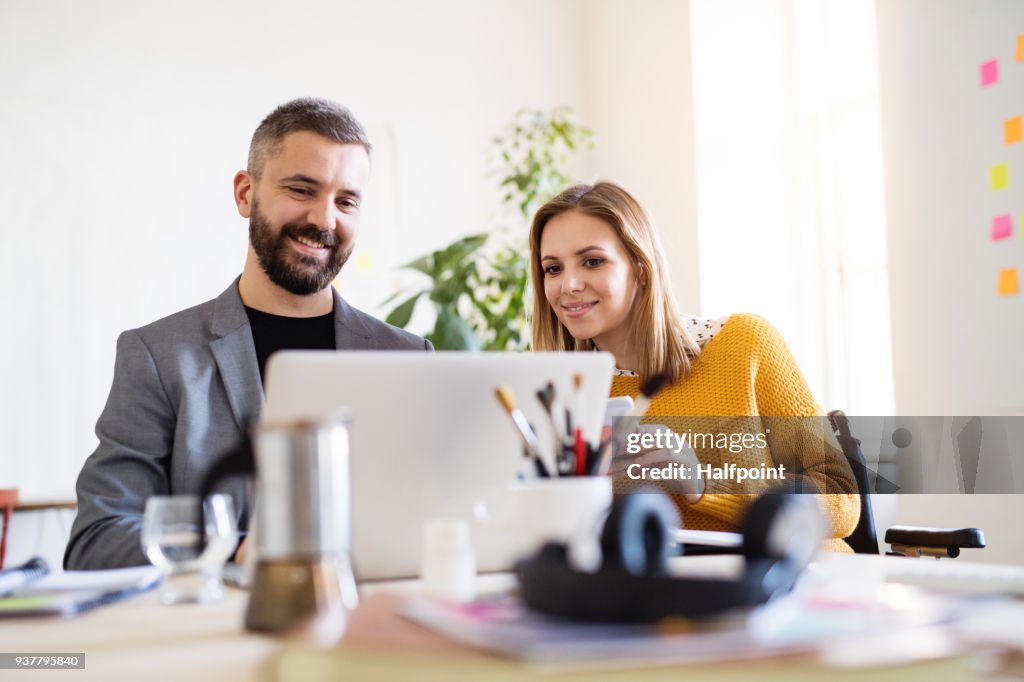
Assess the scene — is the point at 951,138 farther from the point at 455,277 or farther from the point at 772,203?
the point at 455,277

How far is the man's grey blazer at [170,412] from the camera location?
1.57 metres

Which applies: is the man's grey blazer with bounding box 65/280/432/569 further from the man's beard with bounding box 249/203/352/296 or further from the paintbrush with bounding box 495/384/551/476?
the paintbrush with bounding box 495/384/551/476

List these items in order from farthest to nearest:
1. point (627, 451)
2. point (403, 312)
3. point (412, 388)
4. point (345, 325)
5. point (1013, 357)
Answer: point (403, 312) → point (1013, 357) → point (345, 325) → point (627, 451) → point (412, 388)

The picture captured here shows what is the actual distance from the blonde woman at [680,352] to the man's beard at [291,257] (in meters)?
0.54

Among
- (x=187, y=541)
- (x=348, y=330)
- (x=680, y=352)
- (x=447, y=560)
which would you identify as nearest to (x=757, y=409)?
(x=680, y=352)

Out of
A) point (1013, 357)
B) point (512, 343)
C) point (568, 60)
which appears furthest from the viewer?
point (568, 60)

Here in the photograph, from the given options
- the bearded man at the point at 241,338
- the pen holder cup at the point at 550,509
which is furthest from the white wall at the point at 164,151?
the pen holder cup at the point at 550,509

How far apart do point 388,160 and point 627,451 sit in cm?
271

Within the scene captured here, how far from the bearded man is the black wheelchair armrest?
110cm

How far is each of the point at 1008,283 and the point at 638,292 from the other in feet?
4.54

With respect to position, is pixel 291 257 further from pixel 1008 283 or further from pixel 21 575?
pixel 1008 283

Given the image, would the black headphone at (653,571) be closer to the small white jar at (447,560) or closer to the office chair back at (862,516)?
the small white jar at (447,560)

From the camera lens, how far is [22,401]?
10.0ft

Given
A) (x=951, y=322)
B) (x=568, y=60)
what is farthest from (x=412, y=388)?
(x=568, y=60)
